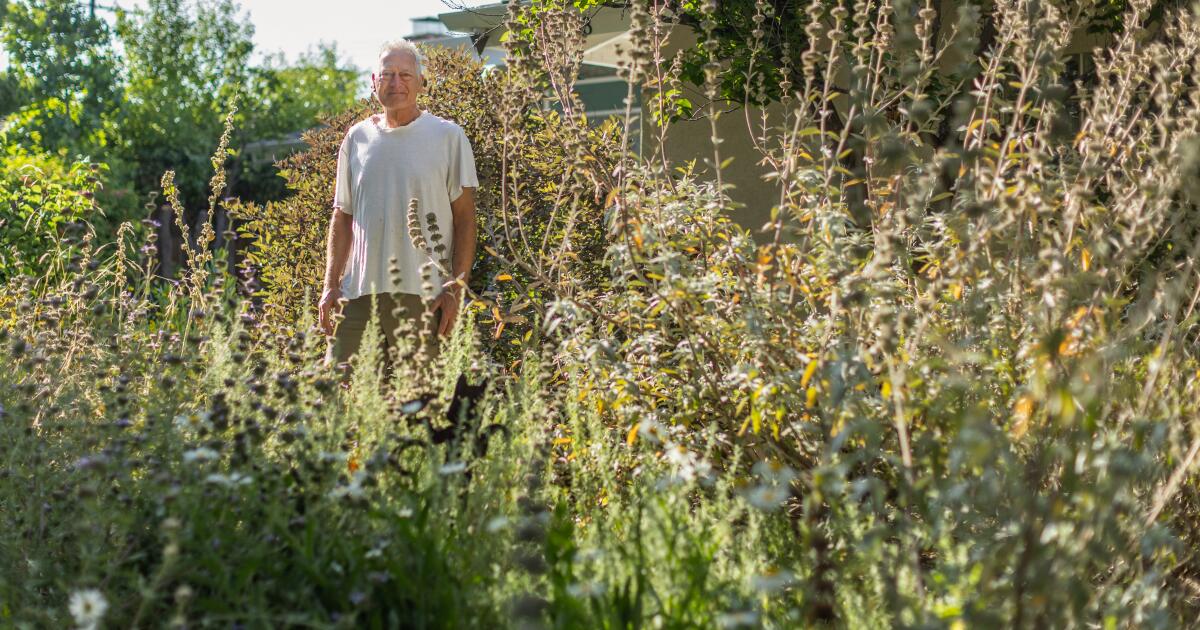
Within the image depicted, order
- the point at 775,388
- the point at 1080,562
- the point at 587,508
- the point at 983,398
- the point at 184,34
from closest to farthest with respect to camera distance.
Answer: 1. the point at 1080,562
2. the point at 983,398
3. the point at 775,388
4. the point at 587,508
5. the point at 184,34

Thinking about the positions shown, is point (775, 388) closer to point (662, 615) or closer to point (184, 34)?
point (662, 615)

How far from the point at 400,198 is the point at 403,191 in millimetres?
30

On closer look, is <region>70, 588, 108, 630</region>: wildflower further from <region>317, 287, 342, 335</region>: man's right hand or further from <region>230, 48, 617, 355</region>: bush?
<region>230, 48, 617, 355</region>: bush

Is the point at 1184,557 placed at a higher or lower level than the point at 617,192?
lower

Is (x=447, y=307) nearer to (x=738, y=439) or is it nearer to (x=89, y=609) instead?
(x=738, y=439)

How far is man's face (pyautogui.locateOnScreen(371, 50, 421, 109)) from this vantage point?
4.88 meters

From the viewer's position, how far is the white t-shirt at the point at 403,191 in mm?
4797

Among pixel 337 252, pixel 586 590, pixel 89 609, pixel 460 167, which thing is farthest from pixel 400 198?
pixel 89 609

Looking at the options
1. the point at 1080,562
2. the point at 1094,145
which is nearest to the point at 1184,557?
the point at 1094,145

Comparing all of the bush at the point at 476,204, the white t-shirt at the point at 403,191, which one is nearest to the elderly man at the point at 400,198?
the white t-shirt at the point at 403,191

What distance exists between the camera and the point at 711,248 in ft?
13.9

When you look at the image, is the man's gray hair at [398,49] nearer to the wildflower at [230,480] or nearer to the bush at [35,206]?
the wildflower at [230,480]

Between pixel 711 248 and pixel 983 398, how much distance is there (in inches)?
50.0

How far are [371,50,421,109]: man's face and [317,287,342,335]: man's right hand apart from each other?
796mm
